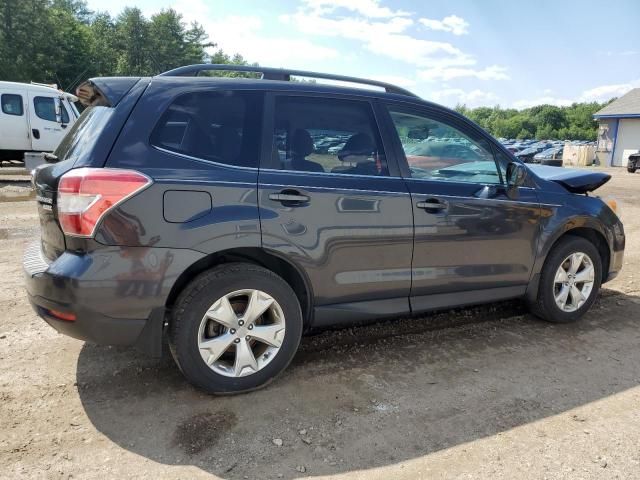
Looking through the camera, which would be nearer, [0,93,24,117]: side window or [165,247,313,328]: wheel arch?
[165,247,313,328]: wheel arch

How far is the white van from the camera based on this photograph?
13.3 metres

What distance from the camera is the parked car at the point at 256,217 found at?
267cm

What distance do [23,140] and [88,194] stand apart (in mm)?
13050

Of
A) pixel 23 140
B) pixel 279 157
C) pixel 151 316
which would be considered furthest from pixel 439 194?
pixel 23 140

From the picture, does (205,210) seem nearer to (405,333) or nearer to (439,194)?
(439,194)

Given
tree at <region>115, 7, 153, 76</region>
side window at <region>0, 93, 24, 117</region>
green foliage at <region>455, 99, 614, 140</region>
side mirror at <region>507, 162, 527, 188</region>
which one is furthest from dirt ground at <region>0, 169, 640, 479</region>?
green foliage at <region>455, 99, 614, 140</region>

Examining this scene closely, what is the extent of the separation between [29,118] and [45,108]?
0.50 meters

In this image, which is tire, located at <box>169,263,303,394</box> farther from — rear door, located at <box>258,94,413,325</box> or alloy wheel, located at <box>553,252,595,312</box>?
alloy wheel, located at <box>553,252,595,312</box>

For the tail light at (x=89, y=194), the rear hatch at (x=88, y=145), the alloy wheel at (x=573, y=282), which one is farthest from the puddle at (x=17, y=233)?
the alloy wheel at (x=573, y=282)

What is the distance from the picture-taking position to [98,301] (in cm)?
265

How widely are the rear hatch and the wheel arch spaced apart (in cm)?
66

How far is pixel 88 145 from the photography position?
9.00 ft

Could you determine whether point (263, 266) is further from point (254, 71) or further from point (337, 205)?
point (254, 71)

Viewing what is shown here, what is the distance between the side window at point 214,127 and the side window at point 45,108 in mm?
12902
